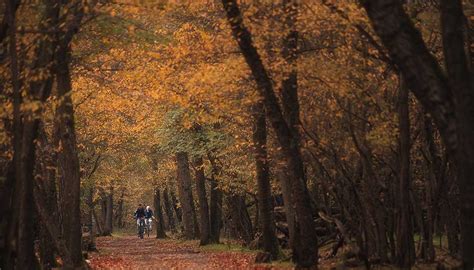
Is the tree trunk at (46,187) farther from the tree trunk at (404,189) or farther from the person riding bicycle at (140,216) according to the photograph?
the person riding bicycle at (140,216)

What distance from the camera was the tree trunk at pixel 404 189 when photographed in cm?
1188

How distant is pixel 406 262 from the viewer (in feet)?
39.8

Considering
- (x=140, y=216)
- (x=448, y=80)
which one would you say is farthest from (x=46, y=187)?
(x=140, y=216)

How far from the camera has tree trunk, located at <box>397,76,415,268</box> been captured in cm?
1188

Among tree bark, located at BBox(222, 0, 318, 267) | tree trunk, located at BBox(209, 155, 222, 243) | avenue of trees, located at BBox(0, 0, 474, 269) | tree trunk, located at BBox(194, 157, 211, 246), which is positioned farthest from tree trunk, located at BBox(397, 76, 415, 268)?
tree trunk, located at BBox(209, 155, 222, 243)

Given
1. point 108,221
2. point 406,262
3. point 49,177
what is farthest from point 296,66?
point 108,221

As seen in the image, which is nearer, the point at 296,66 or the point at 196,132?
the point at 296,66

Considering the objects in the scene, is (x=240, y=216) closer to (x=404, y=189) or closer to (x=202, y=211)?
(x=202, y=211)

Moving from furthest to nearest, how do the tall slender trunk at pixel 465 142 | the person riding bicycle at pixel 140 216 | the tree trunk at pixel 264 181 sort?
the person riding bicycle at pixel 140 216
the tree trunk at pixel 264 181
the tall slender trunk at pixel 465 142

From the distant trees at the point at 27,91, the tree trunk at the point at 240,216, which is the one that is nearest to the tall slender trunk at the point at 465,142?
the distant trees at the point at 27,91

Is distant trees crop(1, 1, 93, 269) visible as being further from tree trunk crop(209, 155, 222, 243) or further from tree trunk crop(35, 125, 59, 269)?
tree trunk crop(209, 155, 222, 243)

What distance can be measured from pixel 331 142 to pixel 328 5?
364 centimetres

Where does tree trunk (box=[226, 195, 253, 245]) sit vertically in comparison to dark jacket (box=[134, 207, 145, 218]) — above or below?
below

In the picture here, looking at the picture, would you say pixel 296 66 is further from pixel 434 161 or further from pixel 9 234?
pixel 9 234
